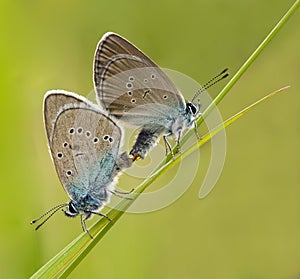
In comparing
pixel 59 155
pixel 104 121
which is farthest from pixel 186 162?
pixel 59 155

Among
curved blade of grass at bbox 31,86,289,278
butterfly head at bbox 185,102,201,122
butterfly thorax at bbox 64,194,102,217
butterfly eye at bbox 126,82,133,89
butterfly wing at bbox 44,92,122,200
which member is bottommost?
curved blade of grass at bbox 31,86,289,278

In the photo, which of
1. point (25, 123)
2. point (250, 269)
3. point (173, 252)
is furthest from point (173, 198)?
point (25, 123)

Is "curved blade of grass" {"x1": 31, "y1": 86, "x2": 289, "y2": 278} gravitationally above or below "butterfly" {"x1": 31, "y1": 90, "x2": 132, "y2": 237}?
below

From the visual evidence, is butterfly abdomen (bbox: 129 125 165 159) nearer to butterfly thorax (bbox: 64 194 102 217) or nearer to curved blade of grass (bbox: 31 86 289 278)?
butterfly thorax (bbox: 64 194 102 217)

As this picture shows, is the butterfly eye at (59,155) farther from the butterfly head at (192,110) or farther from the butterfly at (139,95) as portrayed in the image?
the butterfly head at (192,110)

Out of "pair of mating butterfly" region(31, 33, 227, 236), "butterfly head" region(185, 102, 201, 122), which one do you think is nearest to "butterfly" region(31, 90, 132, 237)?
"pair of mating butterfly" region(31, 33, 227, 236)

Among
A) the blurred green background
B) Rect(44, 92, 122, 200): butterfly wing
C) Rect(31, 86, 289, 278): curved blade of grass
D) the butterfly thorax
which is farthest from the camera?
the blurred green background

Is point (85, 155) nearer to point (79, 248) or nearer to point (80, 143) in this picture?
point (80, 143)
